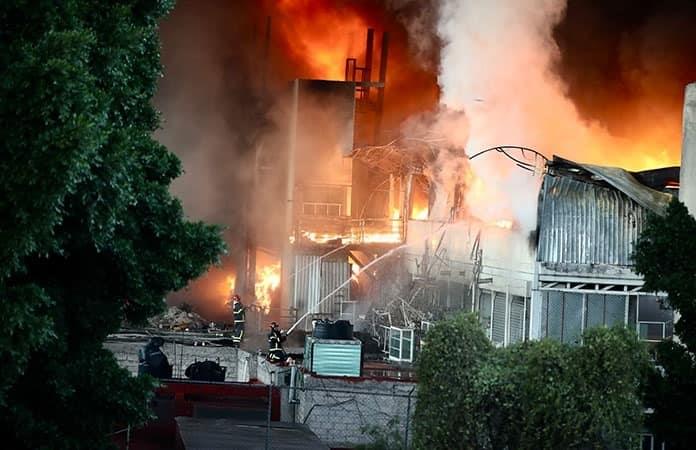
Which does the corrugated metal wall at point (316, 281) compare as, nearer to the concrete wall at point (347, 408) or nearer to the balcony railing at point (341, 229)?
the balcony railing at point (341, 229)

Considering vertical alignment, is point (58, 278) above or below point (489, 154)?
below

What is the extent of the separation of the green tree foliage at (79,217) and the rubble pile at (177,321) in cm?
2053

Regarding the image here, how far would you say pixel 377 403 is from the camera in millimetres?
24000

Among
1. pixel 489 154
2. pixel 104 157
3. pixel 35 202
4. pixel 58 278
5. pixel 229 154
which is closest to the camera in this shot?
pixel 35 202

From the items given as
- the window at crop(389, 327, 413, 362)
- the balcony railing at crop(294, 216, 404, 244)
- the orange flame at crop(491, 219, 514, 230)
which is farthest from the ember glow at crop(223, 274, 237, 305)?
the orange flame at crop(491, 219, 514, 230)

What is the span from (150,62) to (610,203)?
47.6 ft

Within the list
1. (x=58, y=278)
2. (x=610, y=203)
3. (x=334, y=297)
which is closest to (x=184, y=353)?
(x=334, y=297)

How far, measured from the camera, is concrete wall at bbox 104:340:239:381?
30781 millimetres

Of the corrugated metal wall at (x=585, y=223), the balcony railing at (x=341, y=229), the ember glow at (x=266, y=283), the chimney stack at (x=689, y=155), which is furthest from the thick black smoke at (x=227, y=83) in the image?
the chimney stack at (x=689, y=155)

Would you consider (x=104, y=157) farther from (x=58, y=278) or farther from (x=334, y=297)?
(x=334, y=297)

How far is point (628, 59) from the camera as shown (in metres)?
41.1

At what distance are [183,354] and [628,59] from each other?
19.5m

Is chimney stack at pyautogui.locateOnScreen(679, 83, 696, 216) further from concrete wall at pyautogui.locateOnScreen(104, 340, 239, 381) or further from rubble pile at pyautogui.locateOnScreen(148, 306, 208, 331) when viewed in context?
rubble pile at pyautogui.locateOnScreen(148, 306, 208, 331)

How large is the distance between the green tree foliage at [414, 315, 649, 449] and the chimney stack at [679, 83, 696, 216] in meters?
10.2
